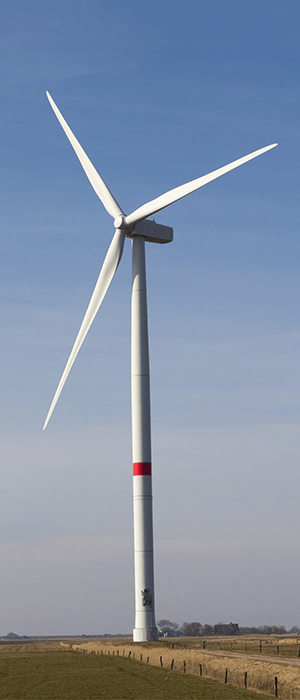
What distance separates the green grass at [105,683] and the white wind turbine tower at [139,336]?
8394 millimetres

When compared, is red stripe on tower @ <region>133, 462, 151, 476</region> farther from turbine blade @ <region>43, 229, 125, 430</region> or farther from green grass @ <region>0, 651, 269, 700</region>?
green grass @ <region>0, 651, 269, 700</region>

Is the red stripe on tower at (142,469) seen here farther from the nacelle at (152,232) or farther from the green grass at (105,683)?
the nacelle at (152,232)

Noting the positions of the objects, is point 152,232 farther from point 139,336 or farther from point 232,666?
point 232,666

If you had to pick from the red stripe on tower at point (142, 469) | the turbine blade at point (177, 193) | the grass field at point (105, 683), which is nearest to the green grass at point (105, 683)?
the grass field at point (105, 683)

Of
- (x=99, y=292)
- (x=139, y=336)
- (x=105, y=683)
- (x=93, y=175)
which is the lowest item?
(x=105, y=683)

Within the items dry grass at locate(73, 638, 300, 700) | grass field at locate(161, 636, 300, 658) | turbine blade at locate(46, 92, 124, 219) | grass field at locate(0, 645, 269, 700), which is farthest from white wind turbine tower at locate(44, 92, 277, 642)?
grass field at locate(0, 645, 269, 700)

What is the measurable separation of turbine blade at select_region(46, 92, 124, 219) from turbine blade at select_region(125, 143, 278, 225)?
2861 millimetres

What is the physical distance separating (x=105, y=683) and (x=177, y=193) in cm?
4435

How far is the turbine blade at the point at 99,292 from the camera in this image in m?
70.0

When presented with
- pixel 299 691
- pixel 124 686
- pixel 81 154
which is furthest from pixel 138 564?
pixel 81 154

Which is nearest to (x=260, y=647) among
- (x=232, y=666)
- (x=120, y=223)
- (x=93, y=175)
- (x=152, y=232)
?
(x=232, y=666)

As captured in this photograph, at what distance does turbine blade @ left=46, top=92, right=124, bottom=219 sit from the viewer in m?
81.3

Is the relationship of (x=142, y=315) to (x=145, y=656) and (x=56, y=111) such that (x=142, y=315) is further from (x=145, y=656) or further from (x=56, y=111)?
(x=145, y=656)

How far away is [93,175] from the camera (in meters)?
82.2
